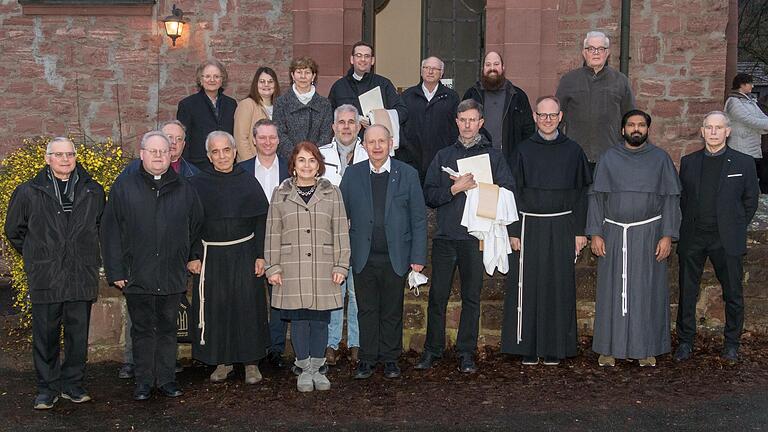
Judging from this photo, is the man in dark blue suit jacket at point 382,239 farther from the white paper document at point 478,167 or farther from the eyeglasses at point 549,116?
the eyeglasses at point 549,116

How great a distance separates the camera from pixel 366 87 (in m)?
8.08

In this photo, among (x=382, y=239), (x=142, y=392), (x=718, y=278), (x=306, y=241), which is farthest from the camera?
(x=718, y=278)

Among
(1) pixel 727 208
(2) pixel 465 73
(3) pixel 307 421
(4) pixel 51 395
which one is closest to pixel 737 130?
(2) pixel 465 73

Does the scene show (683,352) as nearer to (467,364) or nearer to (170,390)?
(467,364)

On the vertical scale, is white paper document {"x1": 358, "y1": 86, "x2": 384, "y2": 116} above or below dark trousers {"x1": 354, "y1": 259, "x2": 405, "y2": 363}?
above

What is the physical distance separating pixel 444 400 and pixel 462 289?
109cm

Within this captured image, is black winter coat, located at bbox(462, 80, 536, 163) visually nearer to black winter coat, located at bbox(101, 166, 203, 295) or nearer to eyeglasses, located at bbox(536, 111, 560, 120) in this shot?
eyeglasses, located at bbox(536, 111, 560, 120)

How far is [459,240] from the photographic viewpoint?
7145 mm

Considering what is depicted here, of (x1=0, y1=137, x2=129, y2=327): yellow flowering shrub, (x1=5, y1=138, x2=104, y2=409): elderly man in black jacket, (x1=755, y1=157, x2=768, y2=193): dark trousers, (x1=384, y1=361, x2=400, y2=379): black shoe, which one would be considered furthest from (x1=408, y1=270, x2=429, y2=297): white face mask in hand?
(x1=755, y1=157, x2=768, y2=193): dark trousers

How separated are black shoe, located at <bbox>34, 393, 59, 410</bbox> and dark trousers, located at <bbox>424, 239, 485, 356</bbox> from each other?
2677 millimetres

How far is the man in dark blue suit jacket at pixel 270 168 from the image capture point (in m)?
7.03

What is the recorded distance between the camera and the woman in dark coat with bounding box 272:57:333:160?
7562mm

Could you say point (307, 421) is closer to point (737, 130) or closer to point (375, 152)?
point (375, 152)

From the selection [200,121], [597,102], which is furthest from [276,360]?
[597,102]
